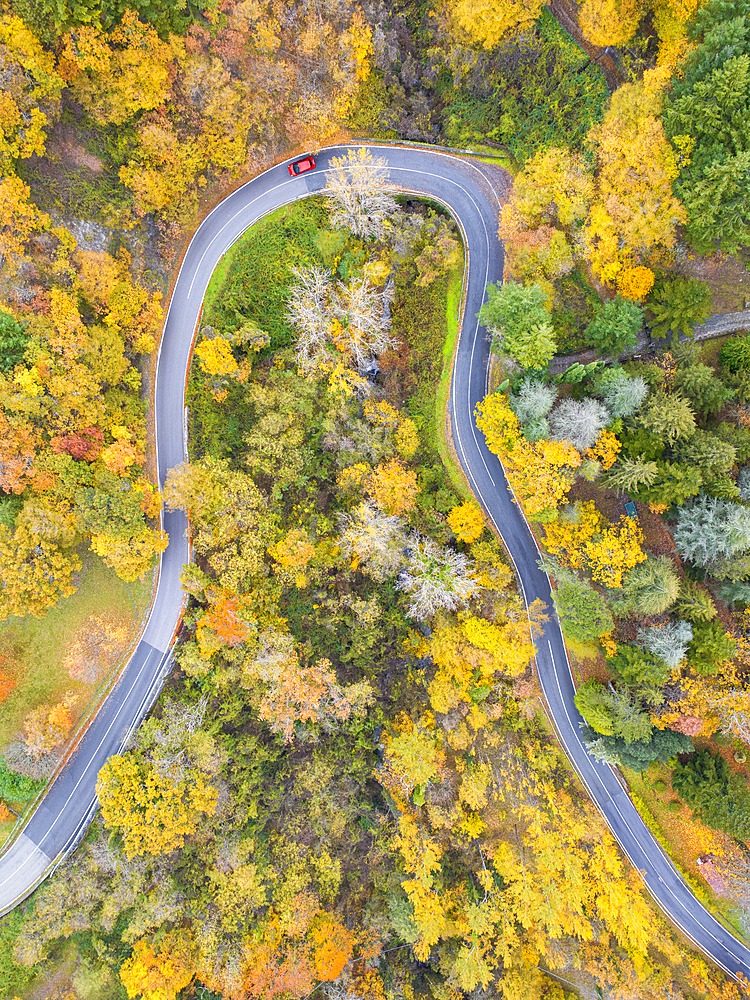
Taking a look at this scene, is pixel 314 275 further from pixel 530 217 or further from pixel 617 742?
pixel 617 742

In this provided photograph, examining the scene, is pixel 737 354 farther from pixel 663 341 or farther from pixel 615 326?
pixel 615 326

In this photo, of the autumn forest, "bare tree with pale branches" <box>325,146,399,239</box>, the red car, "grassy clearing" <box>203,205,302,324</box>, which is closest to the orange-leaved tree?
the autumn forest

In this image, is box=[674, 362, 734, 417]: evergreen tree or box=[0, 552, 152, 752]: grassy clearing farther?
box=[0, 552, 152, 752]: grassy clearing

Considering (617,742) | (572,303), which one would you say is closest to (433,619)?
(617,742)

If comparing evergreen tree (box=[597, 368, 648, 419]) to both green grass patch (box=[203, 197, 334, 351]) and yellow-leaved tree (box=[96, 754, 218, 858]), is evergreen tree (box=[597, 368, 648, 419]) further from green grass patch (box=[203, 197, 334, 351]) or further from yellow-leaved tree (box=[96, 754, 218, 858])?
yellow-leaved tree (box=[96, 754, 218, 858])

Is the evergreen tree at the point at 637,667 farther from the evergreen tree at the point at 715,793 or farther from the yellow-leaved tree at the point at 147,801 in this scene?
the yellow-leaved tree at the point at 147,801

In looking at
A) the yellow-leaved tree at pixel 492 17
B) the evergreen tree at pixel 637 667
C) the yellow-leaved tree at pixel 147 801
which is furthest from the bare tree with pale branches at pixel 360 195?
the yellow-leaved tree at pixel 147 801
